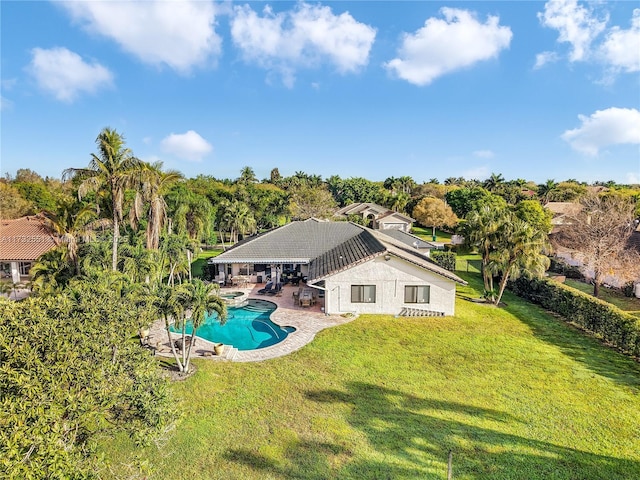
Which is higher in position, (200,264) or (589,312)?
(200,264)

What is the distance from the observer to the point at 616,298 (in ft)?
100

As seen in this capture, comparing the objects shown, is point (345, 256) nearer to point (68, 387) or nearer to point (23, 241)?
point (68, 387)

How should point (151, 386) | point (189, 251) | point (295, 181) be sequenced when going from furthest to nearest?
point (295, 181) → point (189, 251) → point (151, 386)

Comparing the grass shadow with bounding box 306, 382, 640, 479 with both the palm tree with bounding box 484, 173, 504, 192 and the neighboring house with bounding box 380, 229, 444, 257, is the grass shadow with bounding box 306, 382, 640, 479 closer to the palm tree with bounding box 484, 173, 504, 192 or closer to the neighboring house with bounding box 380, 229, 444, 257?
the neighboring house with bounding box 380, 229, 444, 257

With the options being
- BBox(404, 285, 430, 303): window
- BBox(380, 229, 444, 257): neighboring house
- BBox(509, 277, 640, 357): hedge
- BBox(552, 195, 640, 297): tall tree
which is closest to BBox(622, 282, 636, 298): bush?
BBox(552, 195, 640, 297): tall tree

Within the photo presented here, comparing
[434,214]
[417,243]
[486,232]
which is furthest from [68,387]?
[434,214]

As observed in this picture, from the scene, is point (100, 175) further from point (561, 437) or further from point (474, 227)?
point (474, 227)

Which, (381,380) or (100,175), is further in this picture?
(100,175)

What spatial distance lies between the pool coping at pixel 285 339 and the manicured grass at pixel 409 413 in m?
0.90

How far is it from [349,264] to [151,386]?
17.6 metres

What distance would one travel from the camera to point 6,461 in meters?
5.26

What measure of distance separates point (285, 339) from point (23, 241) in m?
30.0

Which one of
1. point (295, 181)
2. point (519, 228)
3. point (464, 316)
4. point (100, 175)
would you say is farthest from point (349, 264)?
point (295, 181)

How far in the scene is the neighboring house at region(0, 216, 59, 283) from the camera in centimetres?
3166
